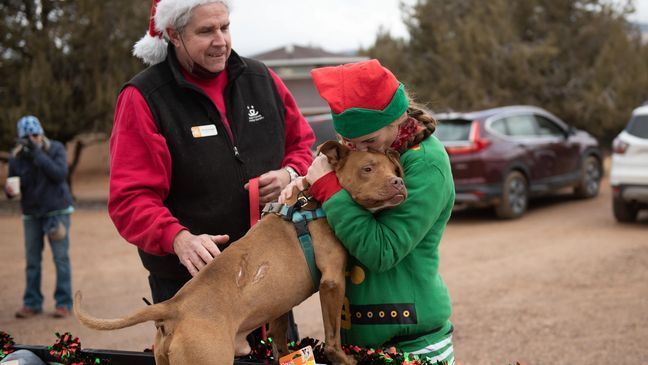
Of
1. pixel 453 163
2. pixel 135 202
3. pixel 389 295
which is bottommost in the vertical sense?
pixel 453 163

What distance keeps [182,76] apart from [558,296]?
5.65 meters

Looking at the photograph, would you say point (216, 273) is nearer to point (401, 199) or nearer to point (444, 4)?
point (401, 199)

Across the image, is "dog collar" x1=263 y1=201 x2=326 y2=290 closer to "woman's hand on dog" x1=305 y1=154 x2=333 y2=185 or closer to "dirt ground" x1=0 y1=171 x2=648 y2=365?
"woman's hand on dog" x1=305 y1=154 x2=333 y2=185

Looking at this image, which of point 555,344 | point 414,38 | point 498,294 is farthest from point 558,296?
Answer: point 414,38

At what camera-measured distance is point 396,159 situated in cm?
239

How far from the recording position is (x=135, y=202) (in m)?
2.76

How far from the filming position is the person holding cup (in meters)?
7.89

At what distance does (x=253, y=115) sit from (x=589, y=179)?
40.4 feet

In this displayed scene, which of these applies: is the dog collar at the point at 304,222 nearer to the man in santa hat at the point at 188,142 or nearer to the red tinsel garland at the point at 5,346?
the man in santa hat at the point at 188,142

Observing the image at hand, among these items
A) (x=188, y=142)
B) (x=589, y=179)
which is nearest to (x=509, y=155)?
(x=589, y=179)

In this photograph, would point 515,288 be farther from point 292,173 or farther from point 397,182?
point 397,182

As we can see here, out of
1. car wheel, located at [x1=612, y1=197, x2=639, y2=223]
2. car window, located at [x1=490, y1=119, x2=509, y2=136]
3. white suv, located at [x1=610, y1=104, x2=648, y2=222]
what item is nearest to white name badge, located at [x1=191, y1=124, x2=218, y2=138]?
white suv, located at [x1=610, y1=104, x2=648, y2=222]

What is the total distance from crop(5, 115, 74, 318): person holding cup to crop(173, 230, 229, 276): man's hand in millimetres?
5784

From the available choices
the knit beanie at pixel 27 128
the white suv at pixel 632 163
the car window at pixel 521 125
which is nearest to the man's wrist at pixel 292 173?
the knit beanie at pixel 27 128
